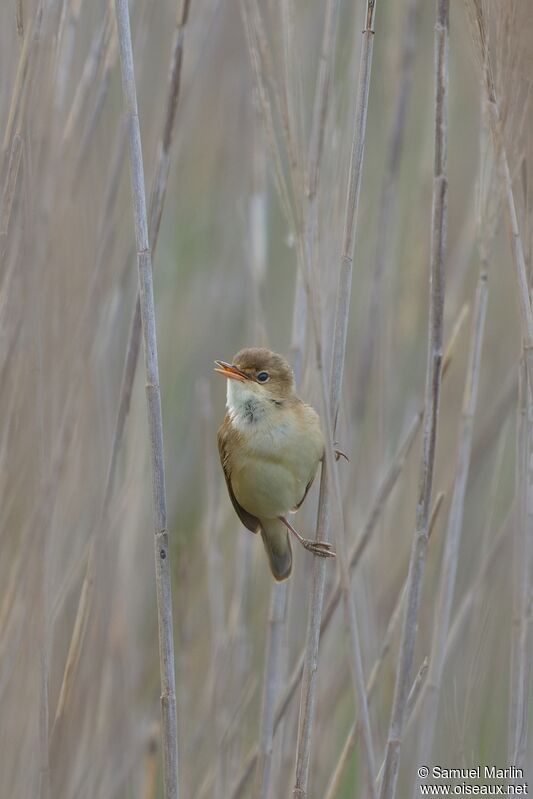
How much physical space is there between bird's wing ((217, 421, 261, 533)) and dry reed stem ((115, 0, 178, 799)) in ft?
2.17

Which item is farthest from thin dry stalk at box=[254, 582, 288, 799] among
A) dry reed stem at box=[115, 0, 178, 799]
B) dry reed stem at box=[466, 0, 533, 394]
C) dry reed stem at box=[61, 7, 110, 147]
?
dry reed stem at box=[61, 7, 110, 147]


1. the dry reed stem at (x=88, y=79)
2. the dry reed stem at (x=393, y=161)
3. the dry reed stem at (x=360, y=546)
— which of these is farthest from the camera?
the dry reed stem at (x=393, y=161)

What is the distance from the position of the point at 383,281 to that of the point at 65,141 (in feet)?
3.25

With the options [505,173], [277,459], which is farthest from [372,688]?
[505,173]

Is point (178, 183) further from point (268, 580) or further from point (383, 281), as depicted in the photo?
point (268, 580)

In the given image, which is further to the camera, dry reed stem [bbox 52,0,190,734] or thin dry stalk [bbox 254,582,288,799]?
thin dry stalk [bbox 254,582,288,799]

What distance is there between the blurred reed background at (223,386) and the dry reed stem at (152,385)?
0.57ft

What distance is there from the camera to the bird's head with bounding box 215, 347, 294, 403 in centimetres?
229

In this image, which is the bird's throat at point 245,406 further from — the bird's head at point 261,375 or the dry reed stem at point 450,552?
the dry reed stem at point 450,552

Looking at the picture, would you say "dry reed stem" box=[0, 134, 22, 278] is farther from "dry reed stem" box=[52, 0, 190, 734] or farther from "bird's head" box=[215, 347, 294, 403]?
"bird's head" box=[215, 347, 294, 403]

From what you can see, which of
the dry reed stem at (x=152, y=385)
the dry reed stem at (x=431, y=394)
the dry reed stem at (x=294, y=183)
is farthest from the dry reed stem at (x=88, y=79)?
the dry reed stem at (x=431, y=394)

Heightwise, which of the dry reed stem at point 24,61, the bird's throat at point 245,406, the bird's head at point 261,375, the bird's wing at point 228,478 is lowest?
the bird's wing at point 228,478

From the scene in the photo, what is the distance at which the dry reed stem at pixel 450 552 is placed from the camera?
1.96 m

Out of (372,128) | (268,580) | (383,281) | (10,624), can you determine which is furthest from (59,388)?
(372,128)
